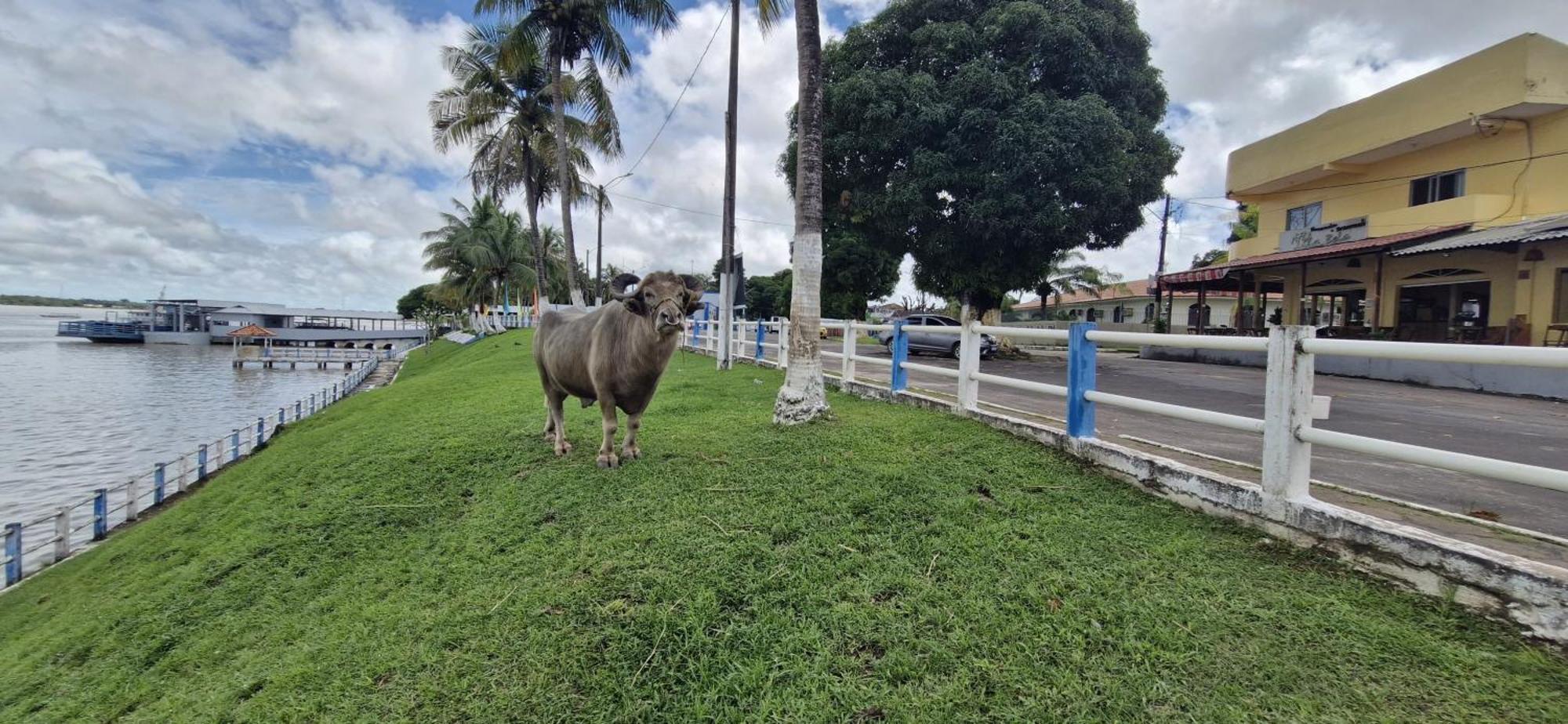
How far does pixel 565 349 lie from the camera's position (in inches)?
215

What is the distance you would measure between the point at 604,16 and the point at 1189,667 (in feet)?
60.7

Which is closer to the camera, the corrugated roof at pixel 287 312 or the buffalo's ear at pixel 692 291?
the buffalo's ear at pixel 692 291

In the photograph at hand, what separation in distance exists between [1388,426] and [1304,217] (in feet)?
53.1

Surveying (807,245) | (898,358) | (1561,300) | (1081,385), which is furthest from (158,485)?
(1561,300)

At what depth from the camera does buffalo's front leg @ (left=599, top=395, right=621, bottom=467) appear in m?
4.99

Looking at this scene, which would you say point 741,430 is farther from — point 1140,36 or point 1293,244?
point 1293,244

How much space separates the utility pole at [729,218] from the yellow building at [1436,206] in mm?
13906

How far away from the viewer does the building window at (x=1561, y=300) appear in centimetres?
1238

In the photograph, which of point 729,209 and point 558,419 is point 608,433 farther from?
point 729,209

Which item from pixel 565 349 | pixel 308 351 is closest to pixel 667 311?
pixel 565 349

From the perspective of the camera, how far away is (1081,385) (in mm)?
4523

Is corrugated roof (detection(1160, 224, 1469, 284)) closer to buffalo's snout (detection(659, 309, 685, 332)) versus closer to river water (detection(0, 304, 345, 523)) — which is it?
buffalo's snout (detection(659, 309, 685, 332))

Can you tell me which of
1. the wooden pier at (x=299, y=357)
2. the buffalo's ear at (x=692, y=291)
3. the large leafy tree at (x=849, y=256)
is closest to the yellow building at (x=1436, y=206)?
the large leafy tree at (x=849, y=256)

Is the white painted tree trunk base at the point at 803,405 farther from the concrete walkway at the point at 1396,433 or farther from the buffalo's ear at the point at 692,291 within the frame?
the concrete walkway at the point at 1396,433
